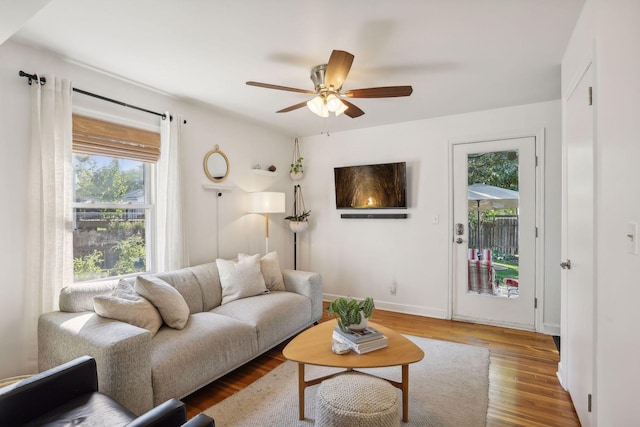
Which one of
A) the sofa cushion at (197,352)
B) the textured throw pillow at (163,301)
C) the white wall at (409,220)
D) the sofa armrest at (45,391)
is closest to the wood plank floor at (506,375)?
the sofa cushion at (197,352)

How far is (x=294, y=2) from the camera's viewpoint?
1.74 metres

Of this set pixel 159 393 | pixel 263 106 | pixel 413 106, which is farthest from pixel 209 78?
pixel 159 393

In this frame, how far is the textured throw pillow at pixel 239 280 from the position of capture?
10.2 feet

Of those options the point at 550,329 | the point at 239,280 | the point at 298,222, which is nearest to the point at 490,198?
the point at 550,329

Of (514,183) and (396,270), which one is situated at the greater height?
(514,183)

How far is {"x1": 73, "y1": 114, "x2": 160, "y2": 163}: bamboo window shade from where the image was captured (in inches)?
97.7

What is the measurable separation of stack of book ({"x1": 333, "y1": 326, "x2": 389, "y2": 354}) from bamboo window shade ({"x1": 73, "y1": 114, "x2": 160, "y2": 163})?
235 cm

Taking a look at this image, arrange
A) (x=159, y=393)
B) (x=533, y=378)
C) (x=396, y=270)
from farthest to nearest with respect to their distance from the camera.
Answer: (x=396, y=270)
(x=533, y=378)
(x=159, y=393)

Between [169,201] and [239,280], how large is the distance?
1018 mm

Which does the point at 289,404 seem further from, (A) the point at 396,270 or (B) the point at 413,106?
(B) the point at 413,106

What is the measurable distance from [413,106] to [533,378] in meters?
2.73

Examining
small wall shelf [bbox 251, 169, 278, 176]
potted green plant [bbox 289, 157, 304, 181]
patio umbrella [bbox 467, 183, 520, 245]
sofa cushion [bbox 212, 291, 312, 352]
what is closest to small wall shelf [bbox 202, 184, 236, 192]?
small wall shelf [bbox 251, 169, 278, 176]

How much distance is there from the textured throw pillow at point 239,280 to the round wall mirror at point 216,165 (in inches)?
39.5

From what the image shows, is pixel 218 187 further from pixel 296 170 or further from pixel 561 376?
pixel 561 376
